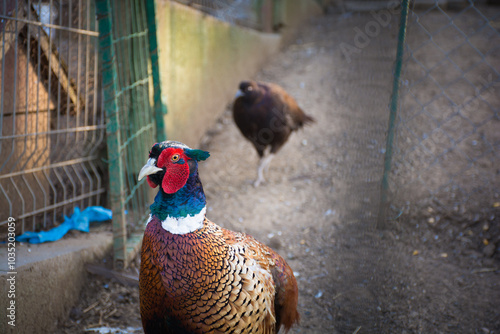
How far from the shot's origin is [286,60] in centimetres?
700

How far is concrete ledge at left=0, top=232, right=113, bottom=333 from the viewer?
1893mm

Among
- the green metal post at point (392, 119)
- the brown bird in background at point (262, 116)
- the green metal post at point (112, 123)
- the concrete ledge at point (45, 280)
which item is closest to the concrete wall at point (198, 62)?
the brown bird in background at point (262, 116)

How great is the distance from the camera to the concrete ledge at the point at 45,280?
6.21ft

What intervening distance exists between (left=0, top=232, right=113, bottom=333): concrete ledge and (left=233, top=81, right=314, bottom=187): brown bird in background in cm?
228

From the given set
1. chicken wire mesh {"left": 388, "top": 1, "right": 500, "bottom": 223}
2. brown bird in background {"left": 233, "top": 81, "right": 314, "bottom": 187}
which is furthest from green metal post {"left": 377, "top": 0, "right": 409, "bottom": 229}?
Result: brown bird in background {"left": 233, "top": 81, "right": 314, "bottom": 187}

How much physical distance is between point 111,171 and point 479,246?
8.55ft

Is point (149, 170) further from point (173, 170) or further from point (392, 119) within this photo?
point (392, 119)

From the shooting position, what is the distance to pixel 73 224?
264 centimetres

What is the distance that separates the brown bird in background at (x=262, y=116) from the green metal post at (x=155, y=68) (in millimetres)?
1504

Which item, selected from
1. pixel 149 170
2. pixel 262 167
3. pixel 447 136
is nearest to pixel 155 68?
pixel 149 170

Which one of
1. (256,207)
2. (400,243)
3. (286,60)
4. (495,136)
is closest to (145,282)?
(400,243)

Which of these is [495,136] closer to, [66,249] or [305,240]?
[305,240]

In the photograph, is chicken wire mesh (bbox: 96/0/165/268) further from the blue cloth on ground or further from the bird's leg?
the bird's leg

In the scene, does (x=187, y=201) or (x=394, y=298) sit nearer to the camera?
(x=187, y=201)
